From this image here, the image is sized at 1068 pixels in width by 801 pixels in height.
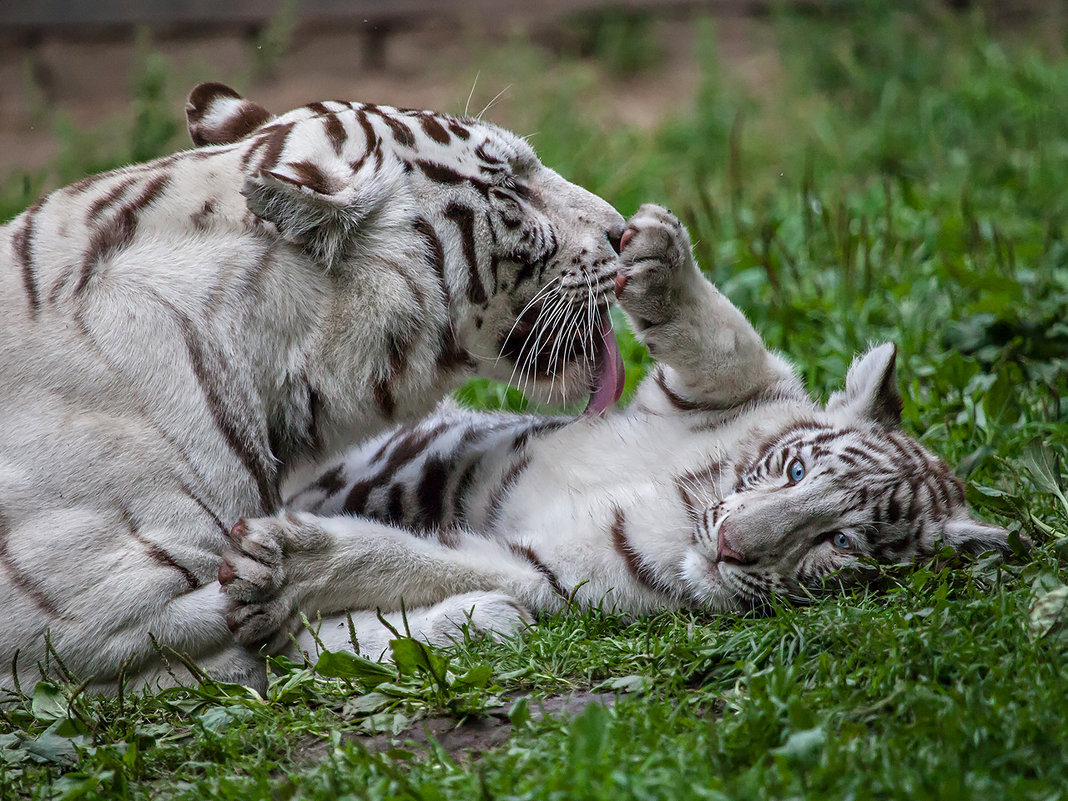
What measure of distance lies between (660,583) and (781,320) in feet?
5.82

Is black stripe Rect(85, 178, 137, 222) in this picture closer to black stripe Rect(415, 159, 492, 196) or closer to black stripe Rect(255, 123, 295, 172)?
black stripe Rect(255, 123, 295, 172)

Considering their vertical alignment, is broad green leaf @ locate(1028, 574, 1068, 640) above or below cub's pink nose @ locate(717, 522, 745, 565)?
above

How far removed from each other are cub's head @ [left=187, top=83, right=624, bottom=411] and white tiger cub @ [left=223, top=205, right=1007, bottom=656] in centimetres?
18

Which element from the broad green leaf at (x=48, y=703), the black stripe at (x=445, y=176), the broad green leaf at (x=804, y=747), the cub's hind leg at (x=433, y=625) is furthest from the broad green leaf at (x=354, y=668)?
the black stripe at (x=445, y=176)

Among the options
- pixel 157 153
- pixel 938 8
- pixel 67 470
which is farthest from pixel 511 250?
pixel 938 8

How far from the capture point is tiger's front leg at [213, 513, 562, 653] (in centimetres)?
251

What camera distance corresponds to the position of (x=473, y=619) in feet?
8.53

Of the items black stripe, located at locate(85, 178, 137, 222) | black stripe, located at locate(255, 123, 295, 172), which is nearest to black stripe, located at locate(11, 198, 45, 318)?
black stripe, located at locate(85, 178, 137, 222)

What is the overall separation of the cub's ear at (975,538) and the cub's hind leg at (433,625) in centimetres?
98

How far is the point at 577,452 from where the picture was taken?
307 centimetres

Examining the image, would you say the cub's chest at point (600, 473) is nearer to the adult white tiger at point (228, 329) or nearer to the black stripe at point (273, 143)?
the adult white tiger at point (228, 329)

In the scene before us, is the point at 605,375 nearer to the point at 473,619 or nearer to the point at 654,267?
the point at 654,267

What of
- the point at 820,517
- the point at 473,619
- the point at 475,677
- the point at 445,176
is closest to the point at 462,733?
the point at 475,677

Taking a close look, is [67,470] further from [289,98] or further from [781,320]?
[289,98]
